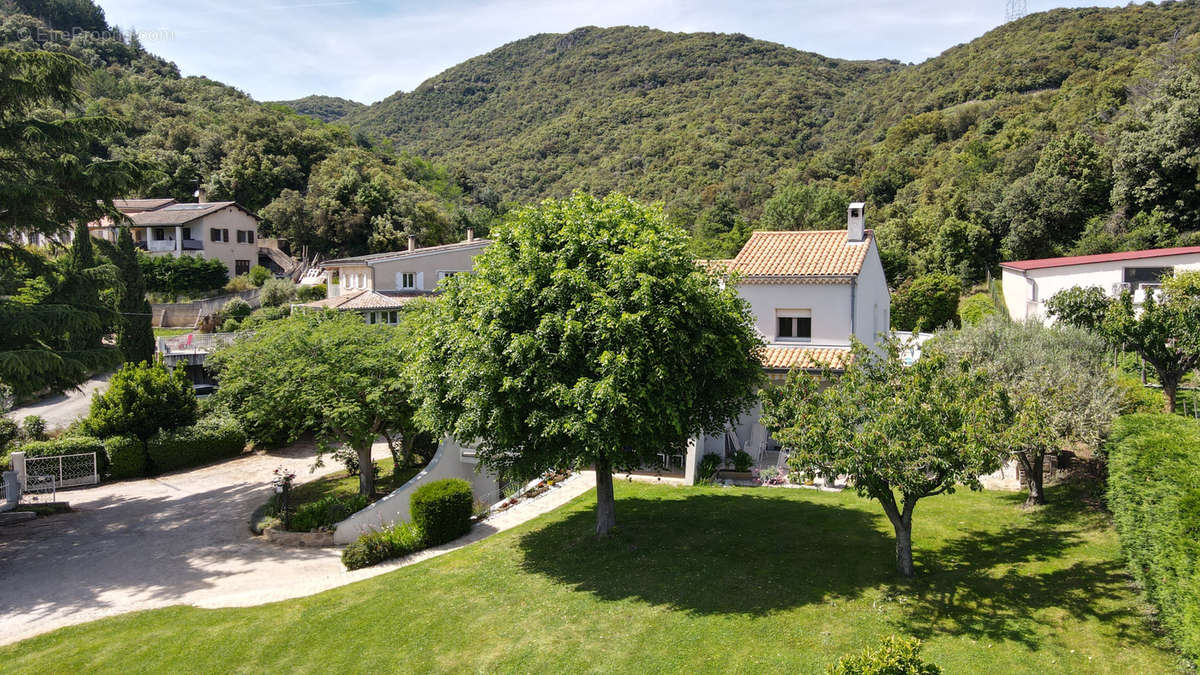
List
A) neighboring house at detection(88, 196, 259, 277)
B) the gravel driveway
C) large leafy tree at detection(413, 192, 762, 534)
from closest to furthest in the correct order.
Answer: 1. large leafy tree at detection(413, 192, 762, 534)
2. the gravel driveway
3. neighboring house at detection(88, 196, 259, 277)

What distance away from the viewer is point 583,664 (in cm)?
1080

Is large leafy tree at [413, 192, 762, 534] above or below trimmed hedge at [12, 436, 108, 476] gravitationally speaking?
above

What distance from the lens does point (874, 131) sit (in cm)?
9931

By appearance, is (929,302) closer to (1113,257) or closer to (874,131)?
(1113,257)

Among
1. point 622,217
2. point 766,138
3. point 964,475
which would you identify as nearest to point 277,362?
point 622,217

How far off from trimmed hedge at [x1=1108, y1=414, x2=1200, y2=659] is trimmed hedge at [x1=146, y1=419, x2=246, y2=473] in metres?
33.0

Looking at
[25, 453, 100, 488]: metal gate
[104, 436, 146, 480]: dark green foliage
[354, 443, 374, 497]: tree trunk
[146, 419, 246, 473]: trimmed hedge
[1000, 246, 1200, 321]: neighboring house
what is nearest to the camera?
[354, 443, 374, 497]: tree trunk

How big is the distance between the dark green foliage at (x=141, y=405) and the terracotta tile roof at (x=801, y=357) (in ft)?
86.9

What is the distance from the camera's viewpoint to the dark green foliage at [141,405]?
93.8 feet

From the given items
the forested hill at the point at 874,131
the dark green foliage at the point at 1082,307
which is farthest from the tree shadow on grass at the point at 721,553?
the forested hill at the point at 874,131

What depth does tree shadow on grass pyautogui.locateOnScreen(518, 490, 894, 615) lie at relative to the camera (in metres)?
12.6

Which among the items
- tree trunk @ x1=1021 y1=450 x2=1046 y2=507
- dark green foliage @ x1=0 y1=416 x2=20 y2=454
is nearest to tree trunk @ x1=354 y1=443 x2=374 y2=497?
dark green foliage @ x1=0 y1=416 x2=20 y2=454

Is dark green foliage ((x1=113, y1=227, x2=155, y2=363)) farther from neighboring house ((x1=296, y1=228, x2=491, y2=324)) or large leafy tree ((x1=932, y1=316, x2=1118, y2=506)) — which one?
large leafy tree ((x1=932, y1=316, x2=1118, y2=506))

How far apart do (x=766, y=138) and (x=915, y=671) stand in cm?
11012
